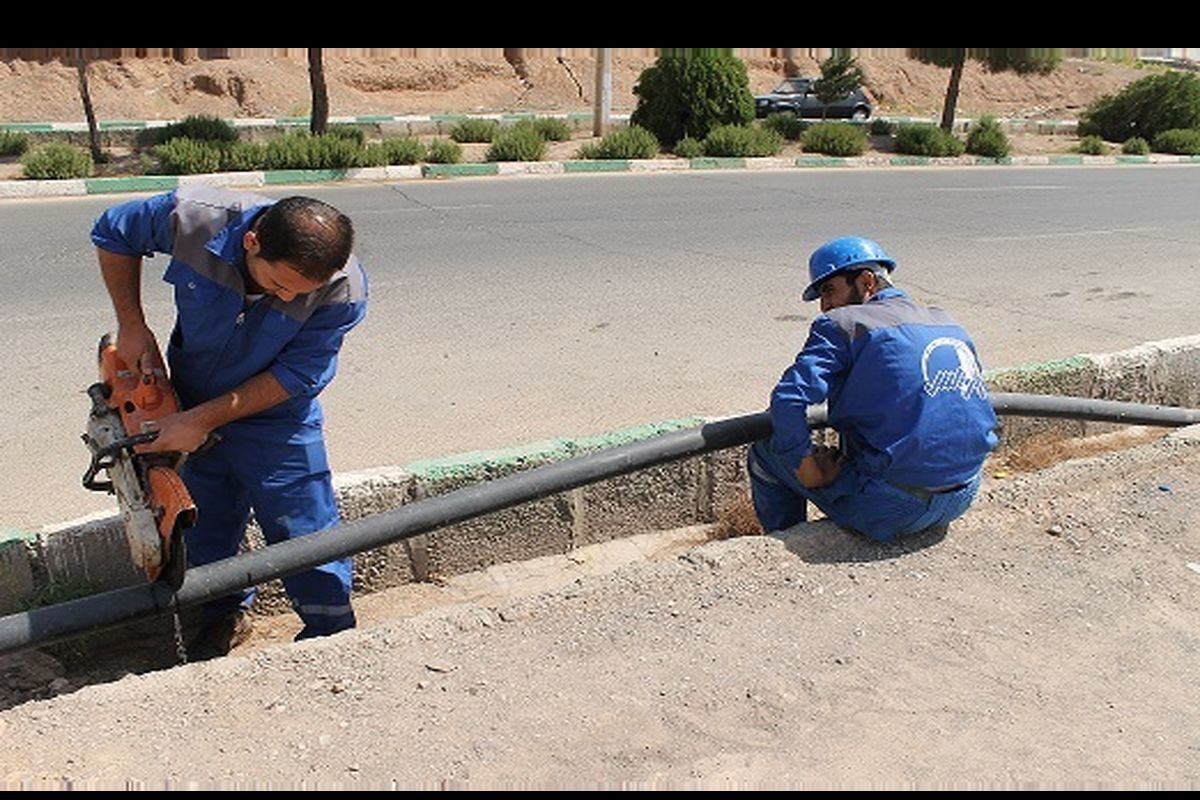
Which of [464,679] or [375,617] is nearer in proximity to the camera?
[464,679]

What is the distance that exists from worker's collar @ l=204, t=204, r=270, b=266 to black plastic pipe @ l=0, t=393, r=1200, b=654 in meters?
0.77

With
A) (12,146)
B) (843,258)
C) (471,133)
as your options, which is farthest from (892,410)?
(12,146)

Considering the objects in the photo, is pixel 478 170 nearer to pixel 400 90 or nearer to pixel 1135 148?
pixel 1135 148

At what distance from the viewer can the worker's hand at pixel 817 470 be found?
3340mm

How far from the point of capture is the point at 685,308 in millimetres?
7148

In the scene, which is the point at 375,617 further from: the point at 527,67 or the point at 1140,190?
the point at 527,67

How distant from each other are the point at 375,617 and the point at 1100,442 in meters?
3.61

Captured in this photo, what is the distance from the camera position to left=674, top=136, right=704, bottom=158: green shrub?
1670 centimetres

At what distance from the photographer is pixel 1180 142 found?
924 inches

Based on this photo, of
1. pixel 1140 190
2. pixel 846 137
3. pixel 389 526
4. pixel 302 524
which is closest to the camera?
pixel 389 526

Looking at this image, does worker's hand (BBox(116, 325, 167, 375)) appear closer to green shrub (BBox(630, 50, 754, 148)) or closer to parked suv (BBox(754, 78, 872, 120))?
green shrub (BBox(630, 50, 754, 148))

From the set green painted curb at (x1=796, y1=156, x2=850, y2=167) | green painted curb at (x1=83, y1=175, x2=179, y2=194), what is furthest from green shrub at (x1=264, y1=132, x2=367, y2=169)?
green painted curb at (x1=796, y1=156, x2=850, y2=167)

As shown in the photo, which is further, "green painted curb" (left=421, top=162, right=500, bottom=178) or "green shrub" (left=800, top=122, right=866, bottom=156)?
"green shrub" (left=800, top=122, right=866, bottom=156)

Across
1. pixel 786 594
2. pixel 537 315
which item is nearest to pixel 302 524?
pixel 786 594
